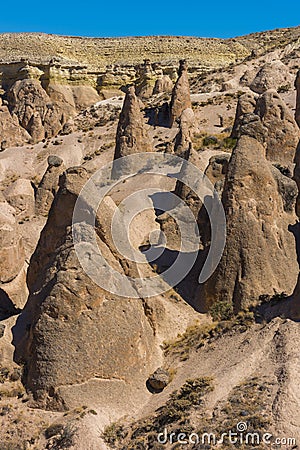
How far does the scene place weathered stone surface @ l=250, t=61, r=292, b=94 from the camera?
1854 inches

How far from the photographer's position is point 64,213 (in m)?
17.3

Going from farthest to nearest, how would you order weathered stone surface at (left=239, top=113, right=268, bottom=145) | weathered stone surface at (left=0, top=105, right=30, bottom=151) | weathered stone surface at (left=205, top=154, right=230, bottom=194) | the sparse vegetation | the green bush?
weathered stone surface at (left=0, top=105, right=30, bottom=151), weathered stone surface at (left=205, top=154, right=230, bottom=194), weathered stone surface at (left=239, top=113, right=268, bottom=145), the green bush, the sparse vegetation

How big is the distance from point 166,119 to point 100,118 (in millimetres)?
12298

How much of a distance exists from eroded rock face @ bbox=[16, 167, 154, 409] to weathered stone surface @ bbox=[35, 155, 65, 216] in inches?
648

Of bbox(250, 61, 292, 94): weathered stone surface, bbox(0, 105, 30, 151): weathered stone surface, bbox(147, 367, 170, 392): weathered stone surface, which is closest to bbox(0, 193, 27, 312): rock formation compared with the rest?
bbox(147, 367, 170, 392): weathered stone surface

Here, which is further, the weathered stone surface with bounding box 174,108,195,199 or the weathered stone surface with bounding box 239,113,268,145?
the weathered stone surface with bounding box 174,108,195,199

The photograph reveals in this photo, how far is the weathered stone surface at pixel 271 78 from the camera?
4709 cm

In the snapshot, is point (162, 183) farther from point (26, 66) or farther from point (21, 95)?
point (26, 66)

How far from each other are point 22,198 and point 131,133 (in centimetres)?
722

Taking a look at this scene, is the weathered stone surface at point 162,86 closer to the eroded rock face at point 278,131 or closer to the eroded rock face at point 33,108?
→ the eroded rock face at point 33,108

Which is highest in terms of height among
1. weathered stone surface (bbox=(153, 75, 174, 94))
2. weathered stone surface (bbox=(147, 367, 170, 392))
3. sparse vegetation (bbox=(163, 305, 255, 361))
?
weathered stone surface (bbox=(153, 75, 174, 94))

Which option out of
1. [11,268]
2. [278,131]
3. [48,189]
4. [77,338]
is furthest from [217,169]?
[77,338]

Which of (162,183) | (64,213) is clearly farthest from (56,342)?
(162,183)

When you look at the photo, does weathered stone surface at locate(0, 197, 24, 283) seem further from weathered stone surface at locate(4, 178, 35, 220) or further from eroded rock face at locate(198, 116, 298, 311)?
weathered stone surface at locate(4, 178, 35, 220)
